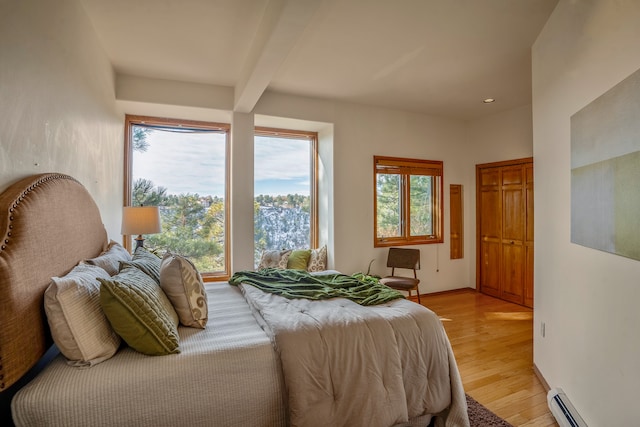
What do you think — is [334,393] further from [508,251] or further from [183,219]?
[508,251]

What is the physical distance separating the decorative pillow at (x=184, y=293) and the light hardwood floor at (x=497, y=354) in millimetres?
1976

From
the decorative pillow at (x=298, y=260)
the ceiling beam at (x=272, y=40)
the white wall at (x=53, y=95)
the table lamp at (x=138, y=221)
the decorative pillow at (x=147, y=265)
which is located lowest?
the decorative pillow at (x=298, y=260)

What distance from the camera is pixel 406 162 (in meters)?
4.89

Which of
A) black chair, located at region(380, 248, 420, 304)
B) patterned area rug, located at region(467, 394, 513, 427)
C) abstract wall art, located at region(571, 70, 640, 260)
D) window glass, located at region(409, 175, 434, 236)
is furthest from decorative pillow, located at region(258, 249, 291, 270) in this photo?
abstract wall art, located at region(571, 70, 640, 260)

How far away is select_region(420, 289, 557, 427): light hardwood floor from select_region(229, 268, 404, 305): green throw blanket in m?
0.99

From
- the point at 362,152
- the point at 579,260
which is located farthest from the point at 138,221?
the point at 579,260

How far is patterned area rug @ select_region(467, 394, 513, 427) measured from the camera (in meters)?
2.02

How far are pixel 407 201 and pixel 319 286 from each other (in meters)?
2.82

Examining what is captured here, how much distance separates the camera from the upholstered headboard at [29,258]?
1.21 m

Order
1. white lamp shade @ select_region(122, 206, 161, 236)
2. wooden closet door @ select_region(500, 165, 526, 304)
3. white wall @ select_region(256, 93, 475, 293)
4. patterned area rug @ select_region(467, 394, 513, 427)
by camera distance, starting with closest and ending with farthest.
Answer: patterned area rug @ select_region(467, 394, 513, 427) < white lamp shade @ select_region(122, 206, 161, 236) < white wall @ select_region(256, 93, 475, 293) < wooden closet door @ select_region(500, 165, 526, 304)

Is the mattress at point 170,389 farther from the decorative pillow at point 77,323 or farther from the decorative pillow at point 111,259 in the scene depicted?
the decorative pillow at point 111,259

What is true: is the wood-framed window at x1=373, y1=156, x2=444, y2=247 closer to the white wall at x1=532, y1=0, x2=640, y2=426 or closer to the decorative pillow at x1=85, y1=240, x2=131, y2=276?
the white wall at x1=532, y1=0, x2=640, y2=426

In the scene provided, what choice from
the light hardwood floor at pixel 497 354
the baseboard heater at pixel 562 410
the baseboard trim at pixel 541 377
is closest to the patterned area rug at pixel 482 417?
the light hardwood floor at pixel 497 354

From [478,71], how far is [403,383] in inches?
123
